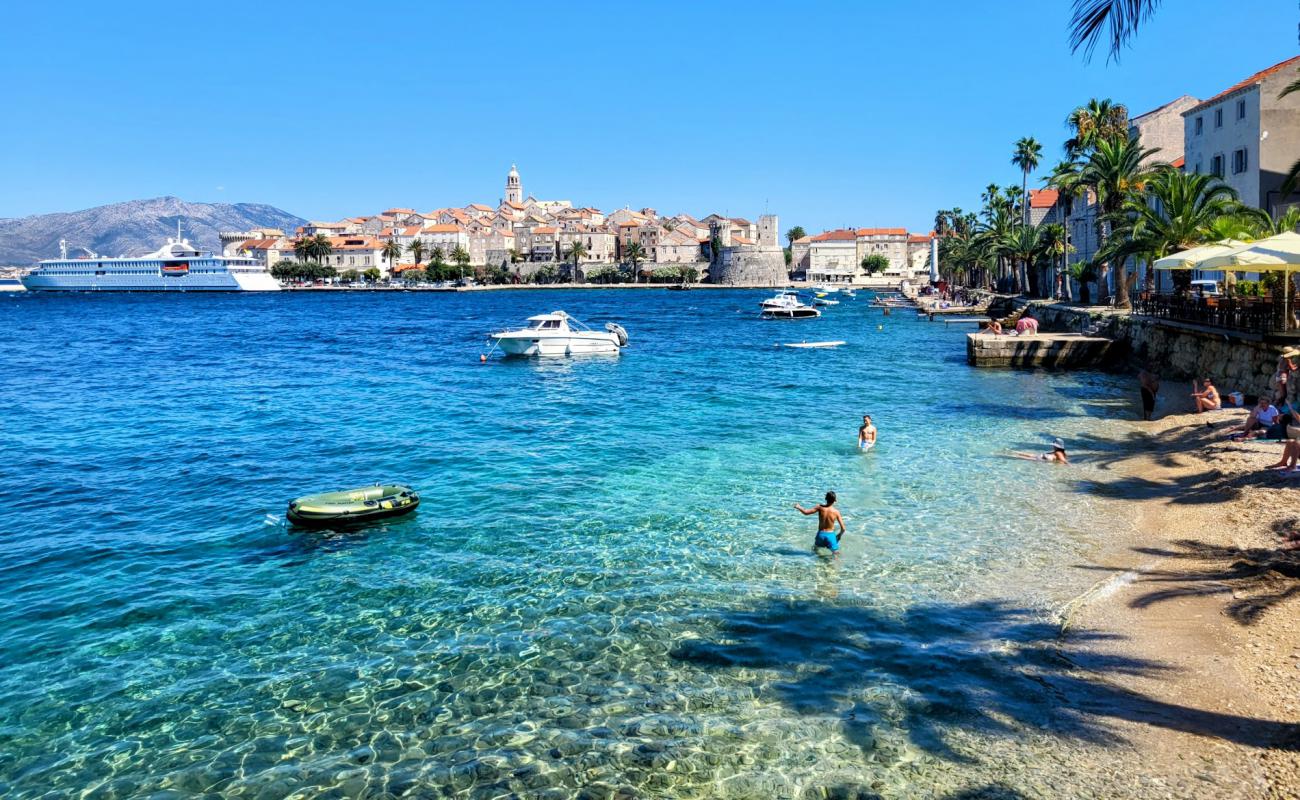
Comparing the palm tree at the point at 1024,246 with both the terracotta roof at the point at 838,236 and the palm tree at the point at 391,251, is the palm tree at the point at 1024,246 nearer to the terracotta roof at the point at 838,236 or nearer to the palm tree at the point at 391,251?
the terracotta roof at the point at 838,236

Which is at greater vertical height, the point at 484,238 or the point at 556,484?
the point at 484,238

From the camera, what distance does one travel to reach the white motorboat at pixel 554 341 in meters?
45.6

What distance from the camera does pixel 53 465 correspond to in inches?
820

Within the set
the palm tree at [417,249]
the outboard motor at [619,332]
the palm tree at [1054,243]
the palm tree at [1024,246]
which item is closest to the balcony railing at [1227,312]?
the outboard motor at [619,332]

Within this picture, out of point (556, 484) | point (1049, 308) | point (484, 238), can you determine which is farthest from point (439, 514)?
point (484, 238)

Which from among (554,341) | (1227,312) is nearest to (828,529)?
(1227,312)

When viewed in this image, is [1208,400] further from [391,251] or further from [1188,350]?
[391,251]

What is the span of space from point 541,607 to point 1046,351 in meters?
32.5

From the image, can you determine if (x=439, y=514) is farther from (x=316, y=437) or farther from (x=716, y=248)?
(x=716, y=248)

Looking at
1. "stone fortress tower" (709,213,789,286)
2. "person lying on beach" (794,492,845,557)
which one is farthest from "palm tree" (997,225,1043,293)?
"stone fortress tower" (709,213,789,286)

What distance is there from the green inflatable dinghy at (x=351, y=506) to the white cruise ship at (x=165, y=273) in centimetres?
16087

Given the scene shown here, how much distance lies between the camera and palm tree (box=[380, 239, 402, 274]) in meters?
187

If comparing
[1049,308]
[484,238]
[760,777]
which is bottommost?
[760,777]

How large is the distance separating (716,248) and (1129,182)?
147482 mm
